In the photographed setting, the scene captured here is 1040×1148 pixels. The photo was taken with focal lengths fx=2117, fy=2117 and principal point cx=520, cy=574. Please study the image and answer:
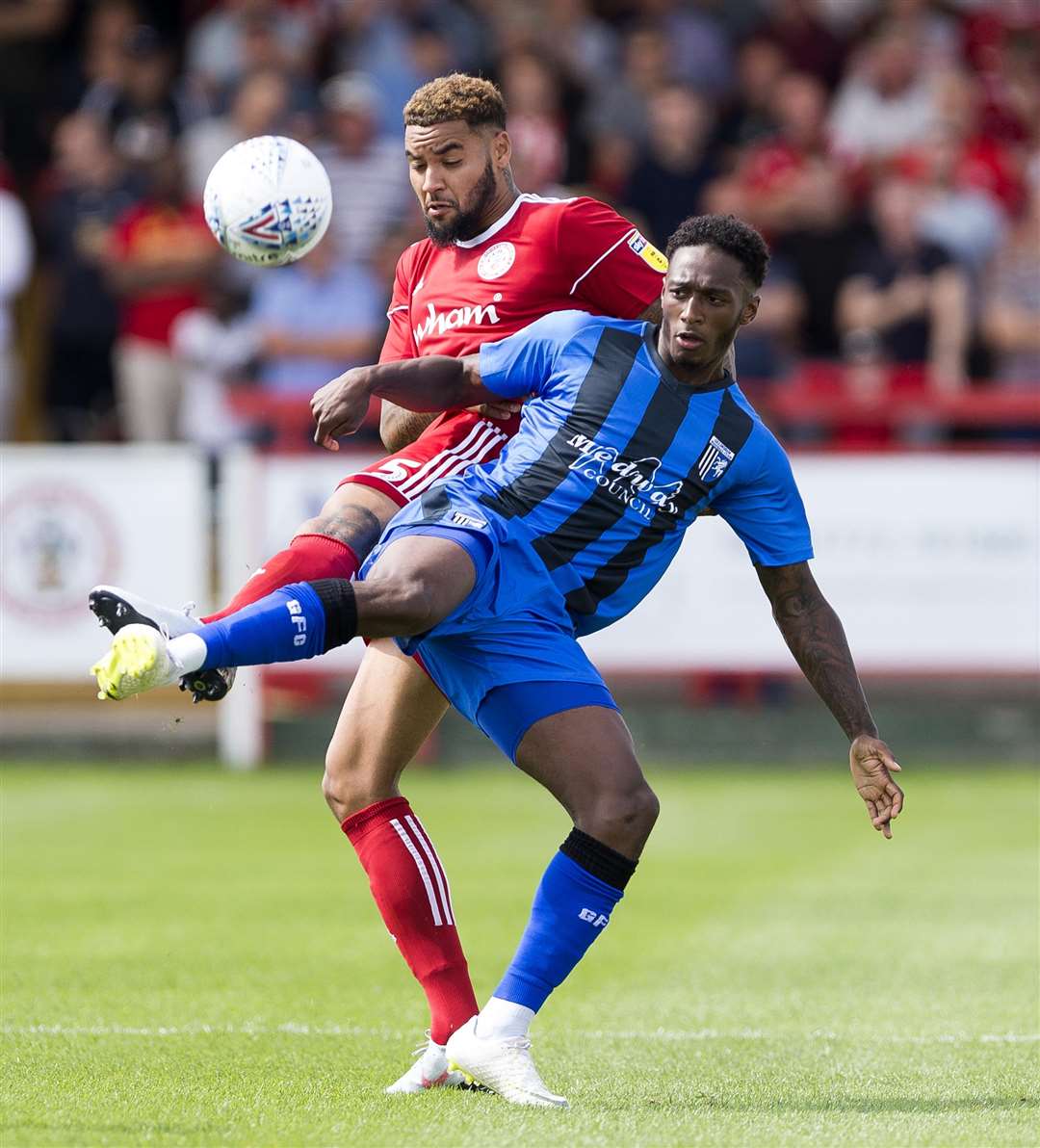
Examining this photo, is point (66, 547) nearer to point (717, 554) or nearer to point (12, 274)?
point (12, 274)

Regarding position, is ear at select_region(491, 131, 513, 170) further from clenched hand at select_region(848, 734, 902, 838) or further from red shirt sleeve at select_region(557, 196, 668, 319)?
clenched hand at select_region(848, 734, 902, 838)

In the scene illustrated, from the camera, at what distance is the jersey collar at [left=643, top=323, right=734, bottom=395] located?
19.0ft

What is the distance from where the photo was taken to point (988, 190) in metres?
15.7

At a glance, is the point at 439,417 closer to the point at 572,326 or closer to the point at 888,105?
the point at 572,326

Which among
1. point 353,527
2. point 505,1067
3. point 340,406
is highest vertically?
point 340,406

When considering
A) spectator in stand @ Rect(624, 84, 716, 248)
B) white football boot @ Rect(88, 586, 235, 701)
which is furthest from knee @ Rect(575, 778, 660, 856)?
spectator in stand @ Rect(624, 84, 716, 248)

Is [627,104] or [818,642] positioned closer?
[818,642]

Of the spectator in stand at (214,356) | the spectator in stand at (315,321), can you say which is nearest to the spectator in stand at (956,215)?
the spectator in stand at (315,321)

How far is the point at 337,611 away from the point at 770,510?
136cm

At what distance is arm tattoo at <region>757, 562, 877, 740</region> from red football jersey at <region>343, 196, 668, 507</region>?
937 mm

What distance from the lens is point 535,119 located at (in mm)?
15266

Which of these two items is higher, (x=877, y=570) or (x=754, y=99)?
(x=754, y=99)

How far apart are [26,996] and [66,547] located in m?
6.71

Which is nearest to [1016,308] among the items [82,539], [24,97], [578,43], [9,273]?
[578,43]
